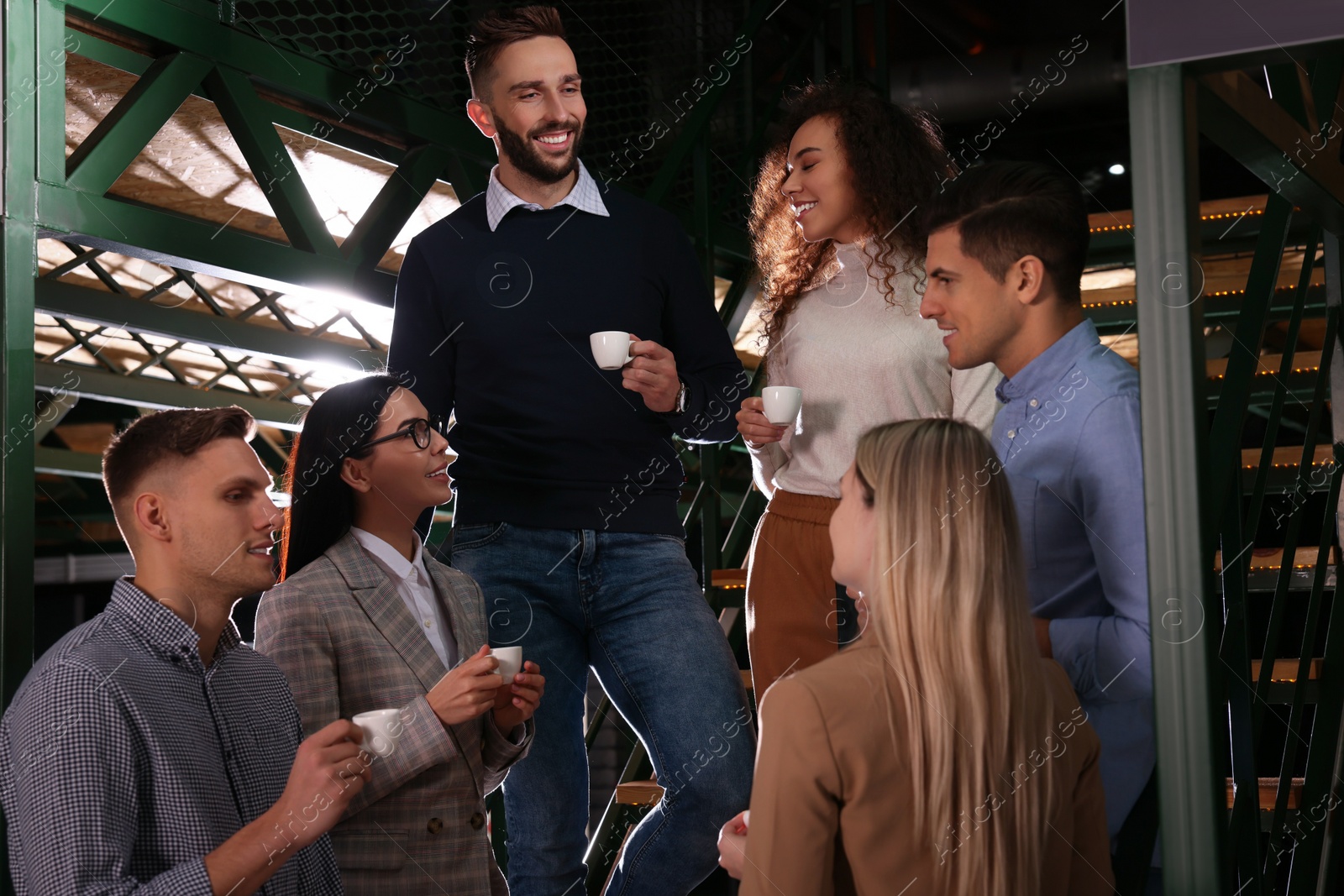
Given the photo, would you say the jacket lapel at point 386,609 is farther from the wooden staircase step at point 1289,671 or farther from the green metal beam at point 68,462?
the green metal beam at point 68,462

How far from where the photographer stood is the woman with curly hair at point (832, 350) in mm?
3047

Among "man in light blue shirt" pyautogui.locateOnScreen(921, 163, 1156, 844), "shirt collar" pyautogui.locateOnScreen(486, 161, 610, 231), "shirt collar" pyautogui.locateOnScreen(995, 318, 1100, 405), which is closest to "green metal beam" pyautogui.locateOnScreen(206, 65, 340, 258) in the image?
"shirt collar" pyautogui.locateOnScreen(486, 161, 610, 231)

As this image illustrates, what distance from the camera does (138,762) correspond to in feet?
6.72

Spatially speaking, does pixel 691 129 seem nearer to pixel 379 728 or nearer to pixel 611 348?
pixel 611 348

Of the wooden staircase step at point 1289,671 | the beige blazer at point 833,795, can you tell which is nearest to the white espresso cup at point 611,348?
the beige blazer at point 833,795

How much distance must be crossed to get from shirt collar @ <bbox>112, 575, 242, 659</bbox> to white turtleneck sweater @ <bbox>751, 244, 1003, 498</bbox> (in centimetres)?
143

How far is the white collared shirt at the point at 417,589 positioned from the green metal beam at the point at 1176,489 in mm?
→ 1498

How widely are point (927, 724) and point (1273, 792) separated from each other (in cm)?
240

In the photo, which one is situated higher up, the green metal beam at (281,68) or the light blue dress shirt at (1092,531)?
the green metal beam at (281,68)

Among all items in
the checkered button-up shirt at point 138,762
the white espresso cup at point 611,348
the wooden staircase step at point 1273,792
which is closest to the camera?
the checkered button-up shirt at point 138,762

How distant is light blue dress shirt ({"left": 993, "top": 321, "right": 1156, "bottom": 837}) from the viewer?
2.16 meters

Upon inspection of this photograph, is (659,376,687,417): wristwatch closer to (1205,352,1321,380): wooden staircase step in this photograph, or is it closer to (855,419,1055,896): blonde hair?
(855,419,1055,896): blonde hair

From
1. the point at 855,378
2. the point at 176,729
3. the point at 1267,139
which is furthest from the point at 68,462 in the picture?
the point at 1267,139

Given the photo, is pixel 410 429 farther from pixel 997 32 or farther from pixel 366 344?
pixel 997 32
